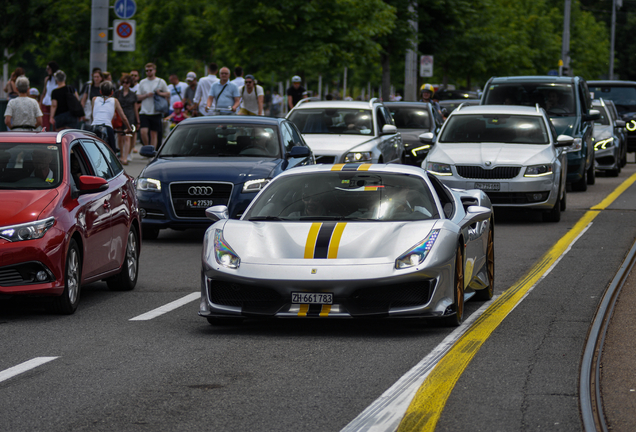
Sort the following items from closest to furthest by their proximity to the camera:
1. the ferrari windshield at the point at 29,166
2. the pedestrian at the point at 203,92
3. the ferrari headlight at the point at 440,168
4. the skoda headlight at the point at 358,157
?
the ferrari windshield at the point at 29,166 → the ferrari headlight at the point at 440,168 → the skoda headlight at the point at 358,157 → the pedestrian at the point at 203,92

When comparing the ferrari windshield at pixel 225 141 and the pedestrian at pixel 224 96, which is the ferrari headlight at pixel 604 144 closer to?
the pedestrian at pixel 224 96

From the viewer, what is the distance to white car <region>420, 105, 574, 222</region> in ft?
54.2

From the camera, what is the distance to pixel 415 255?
7879mm

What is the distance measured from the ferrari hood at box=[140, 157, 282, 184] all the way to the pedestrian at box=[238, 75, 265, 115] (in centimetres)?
879

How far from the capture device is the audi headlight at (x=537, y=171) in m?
16.5

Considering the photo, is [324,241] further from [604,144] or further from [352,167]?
[604,144]

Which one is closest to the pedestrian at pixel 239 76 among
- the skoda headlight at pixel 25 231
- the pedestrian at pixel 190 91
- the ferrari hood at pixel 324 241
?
the pedestrian at pixel 190 91

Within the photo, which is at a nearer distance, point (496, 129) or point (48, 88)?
point (496, 129)

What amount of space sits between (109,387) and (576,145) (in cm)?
1630

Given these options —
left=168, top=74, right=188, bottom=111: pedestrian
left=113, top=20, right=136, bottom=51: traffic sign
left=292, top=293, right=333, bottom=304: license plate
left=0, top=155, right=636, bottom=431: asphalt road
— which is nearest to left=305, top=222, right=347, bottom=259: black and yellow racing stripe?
left=292, top=293, right=333, bottom=304: license plate

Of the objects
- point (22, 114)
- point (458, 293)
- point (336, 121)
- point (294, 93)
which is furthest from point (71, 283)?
point (294, 93)

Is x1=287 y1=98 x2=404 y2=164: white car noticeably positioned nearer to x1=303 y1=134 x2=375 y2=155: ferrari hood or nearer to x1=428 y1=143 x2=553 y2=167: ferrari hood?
x1=303 y1=134 x2=375 y2=155: ferrari hood

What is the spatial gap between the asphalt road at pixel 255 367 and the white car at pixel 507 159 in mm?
5814

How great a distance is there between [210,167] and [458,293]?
654 centimetres
